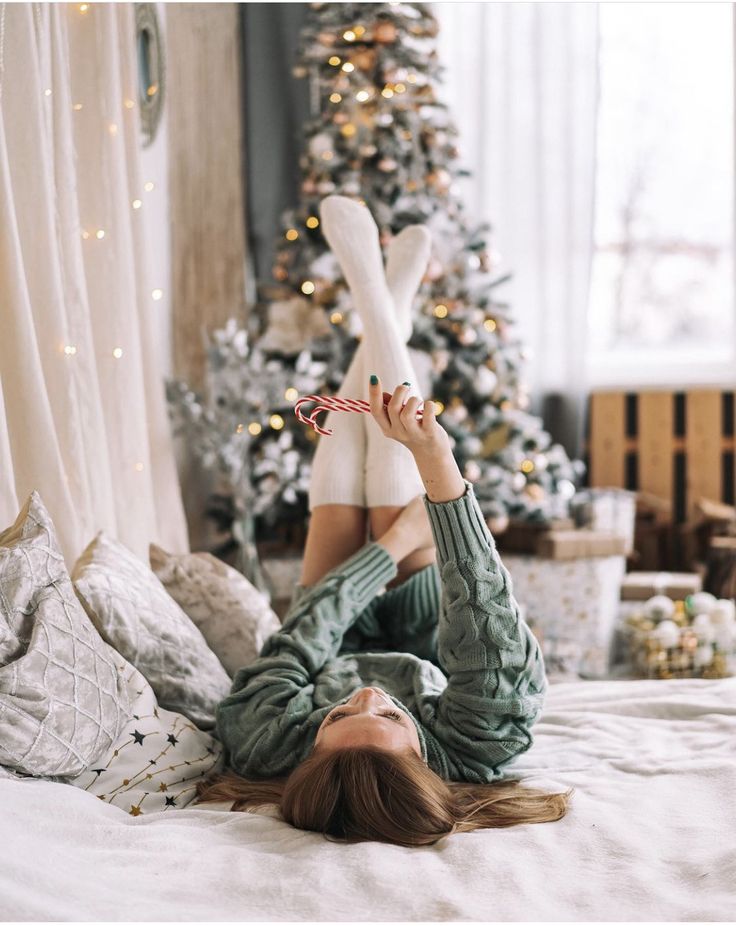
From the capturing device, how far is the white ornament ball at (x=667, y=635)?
334 cm

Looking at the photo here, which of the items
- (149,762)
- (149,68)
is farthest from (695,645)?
(149,68)

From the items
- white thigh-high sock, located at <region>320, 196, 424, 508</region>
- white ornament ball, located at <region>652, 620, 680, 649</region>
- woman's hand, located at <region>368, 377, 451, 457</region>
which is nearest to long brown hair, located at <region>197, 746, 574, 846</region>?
woman's hand, located at <region>368, 377, 451, 457</region>

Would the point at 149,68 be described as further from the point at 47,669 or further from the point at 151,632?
the point at 47,669

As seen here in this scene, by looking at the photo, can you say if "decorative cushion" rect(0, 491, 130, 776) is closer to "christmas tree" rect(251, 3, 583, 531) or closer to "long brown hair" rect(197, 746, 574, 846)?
"long brown hair" rect(197, 746, 574, 846)

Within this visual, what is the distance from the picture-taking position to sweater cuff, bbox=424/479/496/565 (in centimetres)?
157

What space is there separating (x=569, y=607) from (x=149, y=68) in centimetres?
243

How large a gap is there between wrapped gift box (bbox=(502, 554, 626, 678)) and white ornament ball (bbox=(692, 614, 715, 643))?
40 cm

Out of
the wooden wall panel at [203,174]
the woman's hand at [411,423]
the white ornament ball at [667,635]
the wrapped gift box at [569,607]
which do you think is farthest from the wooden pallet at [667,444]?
the woman's hand at [411,423]

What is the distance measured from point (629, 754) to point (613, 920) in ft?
1.90

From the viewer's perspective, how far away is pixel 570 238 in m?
4.57

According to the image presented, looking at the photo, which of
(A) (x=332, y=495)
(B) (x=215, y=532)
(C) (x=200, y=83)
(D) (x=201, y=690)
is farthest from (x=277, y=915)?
(C) (x=200, y=83)

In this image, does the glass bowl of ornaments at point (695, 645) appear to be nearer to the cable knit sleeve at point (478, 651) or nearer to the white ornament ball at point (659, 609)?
the white ornament ball at point (659, 609)

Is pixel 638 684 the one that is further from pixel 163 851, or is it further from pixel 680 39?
pixel 680 39

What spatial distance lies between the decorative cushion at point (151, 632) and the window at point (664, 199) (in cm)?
334
